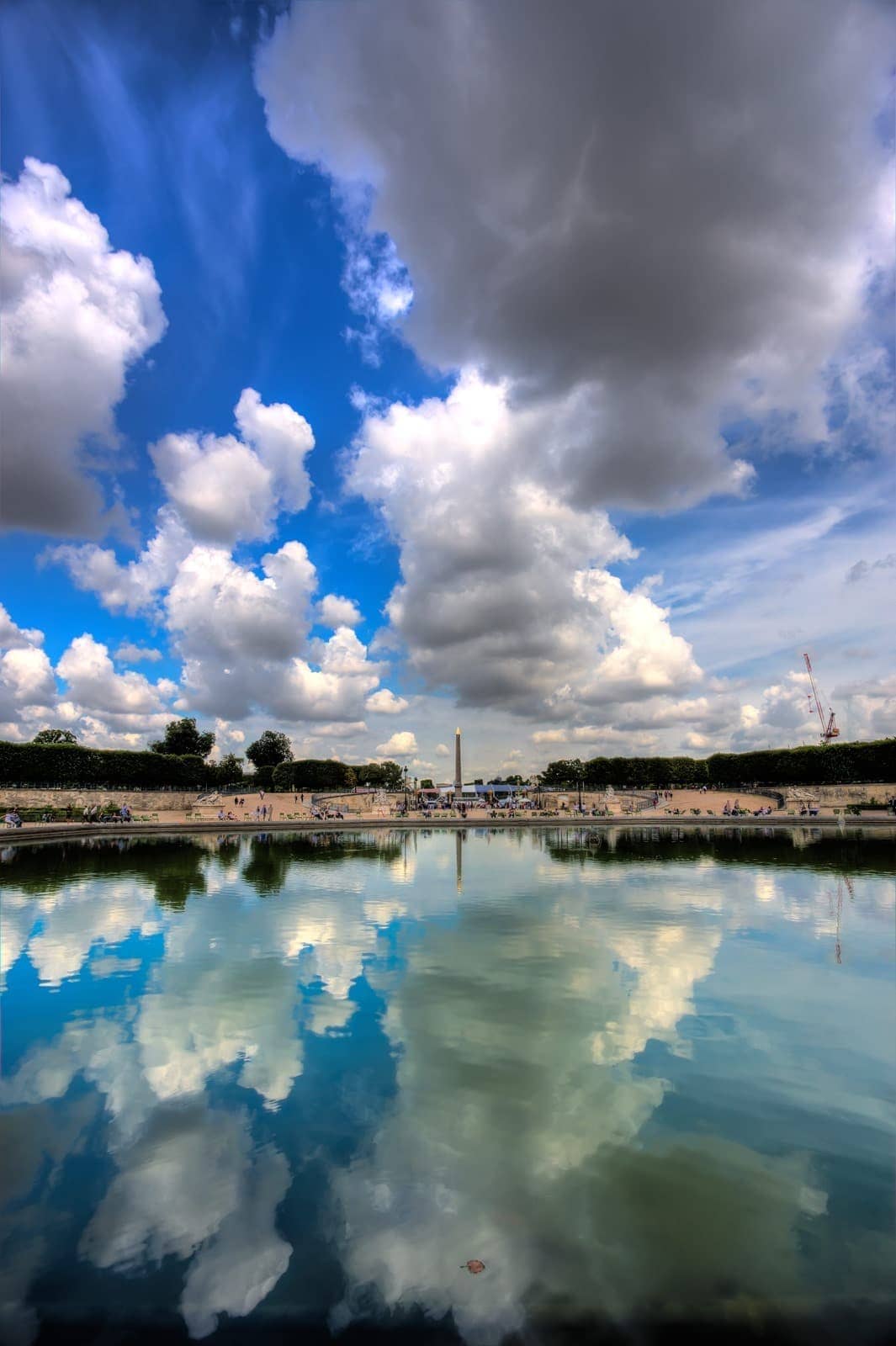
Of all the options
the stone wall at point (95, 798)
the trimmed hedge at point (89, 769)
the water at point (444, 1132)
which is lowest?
the water at point (444, 1132)

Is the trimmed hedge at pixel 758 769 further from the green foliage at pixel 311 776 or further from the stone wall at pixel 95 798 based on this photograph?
the stone wall at pixel 95 798

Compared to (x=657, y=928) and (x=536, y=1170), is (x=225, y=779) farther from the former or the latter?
(x=536, y=1170)

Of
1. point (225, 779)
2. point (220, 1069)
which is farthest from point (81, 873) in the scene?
point (225, 779)

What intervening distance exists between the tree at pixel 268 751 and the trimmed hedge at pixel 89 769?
3531 cm

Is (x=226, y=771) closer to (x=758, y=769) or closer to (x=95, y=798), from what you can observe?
(x=95, y=798)

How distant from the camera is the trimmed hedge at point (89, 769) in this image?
7831 centimetres

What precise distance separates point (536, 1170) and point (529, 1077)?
7.30ft

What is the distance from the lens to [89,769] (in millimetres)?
85000

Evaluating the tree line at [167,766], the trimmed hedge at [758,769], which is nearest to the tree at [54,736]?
the tree line at [167,766]

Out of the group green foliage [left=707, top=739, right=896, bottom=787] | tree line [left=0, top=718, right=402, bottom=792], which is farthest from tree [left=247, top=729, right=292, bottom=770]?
green foliage [left=707, top=739, right=896, bottom=787]

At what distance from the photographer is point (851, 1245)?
6.42 meters

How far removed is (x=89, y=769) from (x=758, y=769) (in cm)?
9350

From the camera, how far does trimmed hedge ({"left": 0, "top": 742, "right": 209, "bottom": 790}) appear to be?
3083 inches

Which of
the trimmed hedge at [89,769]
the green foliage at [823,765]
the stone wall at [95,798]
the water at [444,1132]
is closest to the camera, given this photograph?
the water at [444,1132]
